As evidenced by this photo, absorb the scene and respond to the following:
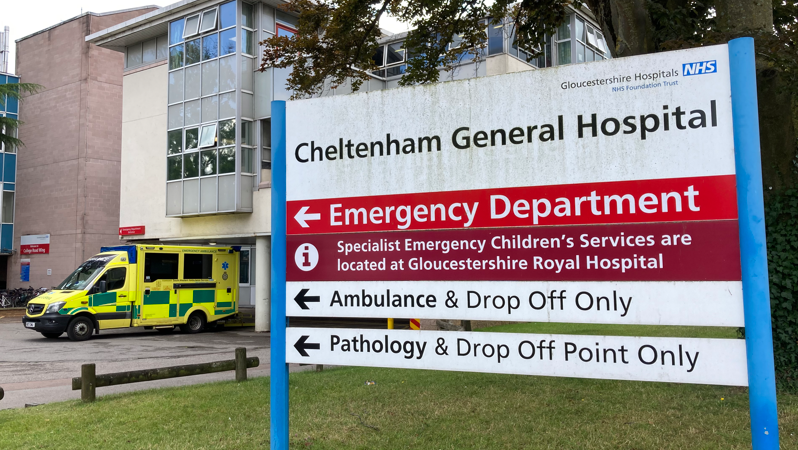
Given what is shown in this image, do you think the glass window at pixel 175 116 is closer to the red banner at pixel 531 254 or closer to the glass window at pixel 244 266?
the glass window at pixel 244 266

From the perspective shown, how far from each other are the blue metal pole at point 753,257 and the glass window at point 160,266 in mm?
17828

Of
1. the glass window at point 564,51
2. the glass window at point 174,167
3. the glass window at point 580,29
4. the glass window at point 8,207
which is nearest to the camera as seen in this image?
the glass window at point 174,167

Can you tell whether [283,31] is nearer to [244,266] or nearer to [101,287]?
[101,287]

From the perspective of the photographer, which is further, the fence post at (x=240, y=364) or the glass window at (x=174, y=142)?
the glass window at (x=174, y=142)

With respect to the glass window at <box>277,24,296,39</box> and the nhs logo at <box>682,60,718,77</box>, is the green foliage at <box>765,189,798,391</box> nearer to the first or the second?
the nhs logo at <box>682,60,718,77</box>

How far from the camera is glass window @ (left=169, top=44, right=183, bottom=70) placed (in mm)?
24234

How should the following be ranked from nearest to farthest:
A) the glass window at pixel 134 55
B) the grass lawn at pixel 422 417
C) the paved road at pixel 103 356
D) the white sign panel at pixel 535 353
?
the white sign panel at pixel 535 353 < the grass lawn at pixel 422 417 < the paved road at pixel 103 356 < the glass window at pixel 134 55

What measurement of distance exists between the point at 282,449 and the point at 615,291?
226 cm

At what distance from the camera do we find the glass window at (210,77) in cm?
2284

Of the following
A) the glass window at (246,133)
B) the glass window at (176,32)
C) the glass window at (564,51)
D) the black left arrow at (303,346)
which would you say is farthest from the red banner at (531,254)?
the glass window at (564,51)

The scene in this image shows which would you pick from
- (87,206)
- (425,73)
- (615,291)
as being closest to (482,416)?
(615,291)

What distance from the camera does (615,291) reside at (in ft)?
11.7

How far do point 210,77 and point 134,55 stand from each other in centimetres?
644

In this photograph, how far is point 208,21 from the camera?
23.3 m
